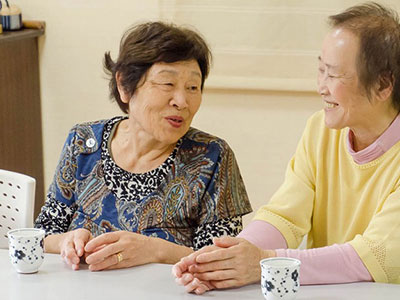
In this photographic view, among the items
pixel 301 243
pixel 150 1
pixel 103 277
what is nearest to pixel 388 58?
pixel 301 243

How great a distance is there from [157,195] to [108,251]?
0.41m

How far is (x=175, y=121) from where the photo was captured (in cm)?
218

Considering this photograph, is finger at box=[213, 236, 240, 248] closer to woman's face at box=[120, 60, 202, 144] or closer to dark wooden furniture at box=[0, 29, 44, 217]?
woman's face at box=[120, 60, 202, 144]

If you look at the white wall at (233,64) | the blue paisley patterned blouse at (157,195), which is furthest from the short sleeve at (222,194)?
the white wall at (233,64)

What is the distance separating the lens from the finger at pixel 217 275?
1.63 m

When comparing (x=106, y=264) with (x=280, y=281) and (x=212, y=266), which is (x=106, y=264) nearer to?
(x=212, y=266)

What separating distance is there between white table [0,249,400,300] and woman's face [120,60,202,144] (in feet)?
1.77

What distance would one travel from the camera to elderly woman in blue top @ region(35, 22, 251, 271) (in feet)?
6.97

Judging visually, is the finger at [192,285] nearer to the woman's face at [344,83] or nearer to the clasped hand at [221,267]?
the clasped hand at [221,267]

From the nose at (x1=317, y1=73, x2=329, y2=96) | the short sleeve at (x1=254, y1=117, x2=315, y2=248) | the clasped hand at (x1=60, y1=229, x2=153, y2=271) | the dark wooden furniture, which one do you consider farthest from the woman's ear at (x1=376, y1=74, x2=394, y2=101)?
the dark wooden furniture

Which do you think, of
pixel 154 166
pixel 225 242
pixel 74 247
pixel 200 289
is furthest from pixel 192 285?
pixel 154 166

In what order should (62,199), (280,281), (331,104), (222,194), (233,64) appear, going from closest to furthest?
1. (280,281)
2. (331,104)
3. (222,194)
4. (62,199)
5. (233,64)

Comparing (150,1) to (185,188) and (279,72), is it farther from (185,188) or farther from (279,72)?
(185,188)

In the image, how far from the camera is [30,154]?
381cm
